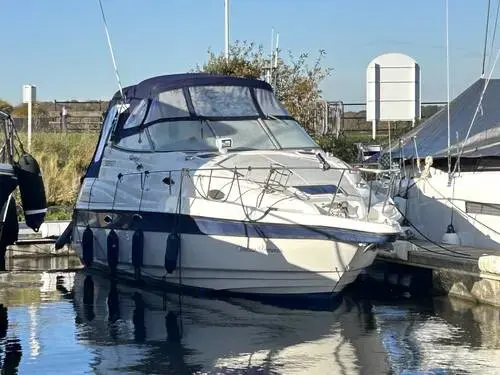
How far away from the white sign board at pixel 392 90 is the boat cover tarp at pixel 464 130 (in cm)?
174

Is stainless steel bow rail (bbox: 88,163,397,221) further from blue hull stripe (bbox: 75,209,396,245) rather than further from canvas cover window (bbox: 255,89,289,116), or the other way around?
canvas cover window (bbox: 255,89,289,116)

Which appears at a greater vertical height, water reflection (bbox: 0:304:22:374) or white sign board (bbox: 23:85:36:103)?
white sign board (bbox: 23:85:36:103)

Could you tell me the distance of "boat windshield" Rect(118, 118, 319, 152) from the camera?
14047mm

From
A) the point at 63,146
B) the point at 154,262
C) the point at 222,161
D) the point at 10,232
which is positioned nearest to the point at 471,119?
the point at 222,161

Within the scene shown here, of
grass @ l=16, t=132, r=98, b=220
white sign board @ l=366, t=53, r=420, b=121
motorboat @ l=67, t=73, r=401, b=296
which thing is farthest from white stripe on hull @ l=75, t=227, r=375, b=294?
grass @ l=16, t=132, r=98, b=220

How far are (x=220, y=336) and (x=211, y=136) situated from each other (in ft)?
14.2

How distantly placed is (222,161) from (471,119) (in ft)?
15.3

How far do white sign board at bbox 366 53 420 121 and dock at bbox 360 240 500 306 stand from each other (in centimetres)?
478

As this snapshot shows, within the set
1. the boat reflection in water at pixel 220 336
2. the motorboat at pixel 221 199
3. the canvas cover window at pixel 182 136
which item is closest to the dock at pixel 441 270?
the motorboat at pixel 221 199

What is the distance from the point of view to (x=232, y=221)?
1209 centimetres

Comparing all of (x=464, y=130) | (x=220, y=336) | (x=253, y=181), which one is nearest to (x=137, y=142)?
(x=253, y=181)

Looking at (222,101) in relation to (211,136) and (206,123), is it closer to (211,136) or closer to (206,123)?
(206,123)

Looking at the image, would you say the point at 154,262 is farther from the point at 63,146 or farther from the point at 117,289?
the point at 63,146

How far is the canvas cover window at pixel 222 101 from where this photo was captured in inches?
575
